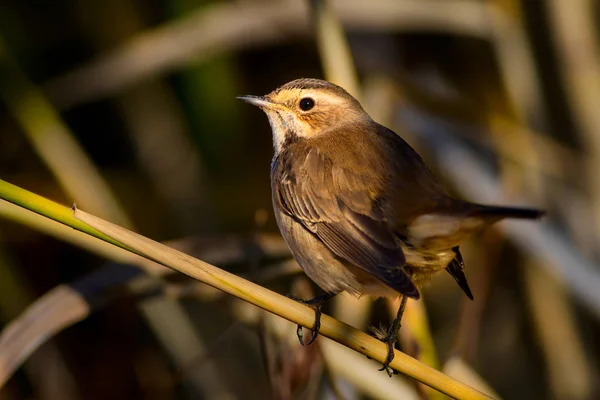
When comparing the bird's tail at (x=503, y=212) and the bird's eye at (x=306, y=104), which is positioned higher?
the bird's eye at (x=306, y=104)

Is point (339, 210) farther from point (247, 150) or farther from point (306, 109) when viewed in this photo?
point (247, 150)

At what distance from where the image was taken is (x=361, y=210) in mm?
2488

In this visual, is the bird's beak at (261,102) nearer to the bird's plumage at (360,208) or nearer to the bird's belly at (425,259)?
the bird's plumage at (360,208)

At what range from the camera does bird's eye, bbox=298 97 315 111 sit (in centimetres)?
300

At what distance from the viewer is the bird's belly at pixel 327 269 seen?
2.52 meters

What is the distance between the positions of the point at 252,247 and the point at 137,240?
121 centimetres

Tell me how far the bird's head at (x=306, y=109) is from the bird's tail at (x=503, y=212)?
0.89 meters

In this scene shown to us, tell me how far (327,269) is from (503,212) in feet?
2.16

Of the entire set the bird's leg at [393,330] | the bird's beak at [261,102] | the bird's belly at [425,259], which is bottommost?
the bird's leg at [393,330]

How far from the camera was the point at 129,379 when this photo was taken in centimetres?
403

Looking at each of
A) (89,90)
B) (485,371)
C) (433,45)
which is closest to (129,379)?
(89,90)

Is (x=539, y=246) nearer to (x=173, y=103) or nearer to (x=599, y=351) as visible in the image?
(x=599, y=351)

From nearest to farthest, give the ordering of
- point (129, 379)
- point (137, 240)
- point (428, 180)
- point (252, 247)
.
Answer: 1. point (137, 240)
2. point (428, 180)
3. point (252, 247)
4. point (129, 379)

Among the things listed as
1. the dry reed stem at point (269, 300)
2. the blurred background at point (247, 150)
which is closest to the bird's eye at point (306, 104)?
the blurred background at point (247, 150)
